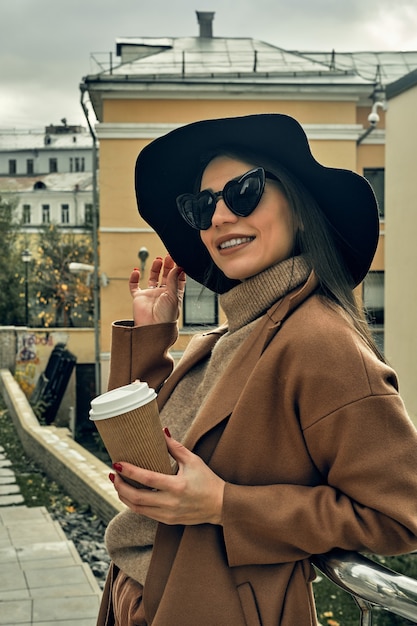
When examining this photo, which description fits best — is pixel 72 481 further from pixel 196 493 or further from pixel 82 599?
pixel 196 493

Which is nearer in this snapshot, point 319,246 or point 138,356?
point 319,246

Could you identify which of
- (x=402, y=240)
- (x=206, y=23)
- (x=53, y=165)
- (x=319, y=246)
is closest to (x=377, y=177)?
(x=206, y=23)

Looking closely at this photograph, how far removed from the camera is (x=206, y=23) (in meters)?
24.9

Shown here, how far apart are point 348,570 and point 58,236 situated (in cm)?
4280

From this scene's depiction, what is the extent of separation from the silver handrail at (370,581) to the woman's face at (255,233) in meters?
0.61

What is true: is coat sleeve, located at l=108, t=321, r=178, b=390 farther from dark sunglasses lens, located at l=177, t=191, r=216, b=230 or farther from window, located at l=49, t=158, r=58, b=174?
window, located at l=49, t=158, r=58, b=174

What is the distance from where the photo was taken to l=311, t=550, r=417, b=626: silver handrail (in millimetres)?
1452

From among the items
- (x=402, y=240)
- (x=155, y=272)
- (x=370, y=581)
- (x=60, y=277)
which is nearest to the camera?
(x=370, y=581)

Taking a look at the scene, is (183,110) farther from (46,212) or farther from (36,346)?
(46,212)

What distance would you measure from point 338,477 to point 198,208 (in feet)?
2.29

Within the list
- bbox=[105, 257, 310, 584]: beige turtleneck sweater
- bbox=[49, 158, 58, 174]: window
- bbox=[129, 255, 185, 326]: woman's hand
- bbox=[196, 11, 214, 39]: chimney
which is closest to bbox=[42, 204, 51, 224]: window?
bbox=[49, 158, 58, 174]: window

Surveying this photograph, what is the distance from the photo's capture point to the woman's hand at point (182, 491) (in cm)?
158

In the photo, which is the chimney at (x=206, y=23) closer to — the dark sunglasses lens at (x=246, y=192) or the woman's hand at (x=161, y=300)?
the woman's hand at (x=161, y=300)

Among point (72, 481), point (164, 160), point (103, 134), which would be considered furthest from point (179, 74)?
point (164, 160)
